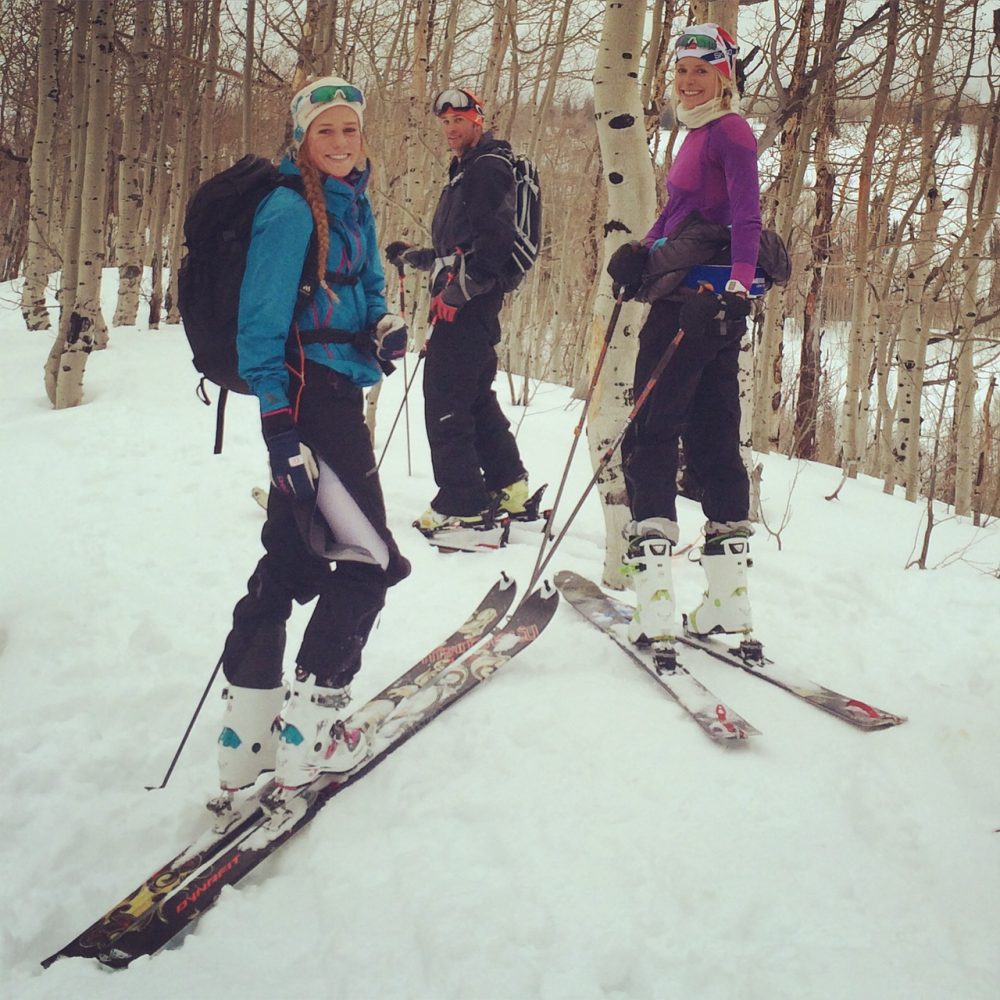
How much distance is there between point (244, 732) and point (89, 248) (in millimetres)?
6324

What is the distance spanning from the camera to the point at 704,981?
5.55ft

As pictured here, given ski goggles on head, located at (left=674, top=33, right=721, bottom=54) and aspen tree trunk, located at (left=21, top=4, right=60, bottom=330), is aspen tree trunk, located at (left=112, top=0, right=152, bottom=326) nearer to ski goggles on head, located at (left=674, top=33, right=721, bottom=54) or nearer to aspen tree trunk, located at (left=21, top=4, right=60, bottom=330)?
aspen tree trunk, located at (left=21, top=4, right=60, bottom=330)

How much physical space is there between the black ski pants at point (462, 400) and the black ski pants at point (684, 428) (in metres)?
1.36

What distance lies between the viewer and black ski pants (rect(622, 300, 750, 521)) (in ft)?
9.46

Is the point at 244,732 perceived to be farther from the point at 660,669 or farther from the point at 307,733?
the point at 660,669

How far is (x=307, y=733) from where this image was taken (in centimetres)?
225

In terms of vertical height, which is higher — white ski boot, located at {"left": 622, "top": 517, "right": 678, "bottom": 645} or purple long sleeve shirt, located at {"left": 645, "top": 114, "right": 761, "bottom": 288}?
purple long sleeve shirt, located at {"left": 645, "top": 114, "right": 761, "bottom": 288}

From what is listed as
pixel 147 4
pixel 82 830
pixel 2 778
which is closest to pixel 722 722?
pixel 82 830

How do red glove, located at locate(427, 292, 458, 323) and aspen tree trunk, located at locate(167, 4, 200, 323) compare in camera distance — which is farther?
aspen tree trunk, located at locate(167, 4, 200, 323)

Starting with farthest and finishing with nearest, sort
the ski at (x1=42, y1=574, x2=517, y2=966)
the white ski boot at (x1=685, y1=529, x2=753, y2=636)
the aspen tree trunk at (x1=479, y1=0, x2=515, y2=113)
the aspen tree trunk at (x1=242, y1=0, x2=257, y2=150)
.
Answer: the aspen tree trunk at (x1=479, y1=0, x2=515, y2=113), the aspen tree trunk at (x1=242, y1=0, x2=257, y2=150), the white ski boot at (x1=685, y1=529, x2=753, y2=636), the ski at (x1=42, y1=574, x2=517, y2=966)

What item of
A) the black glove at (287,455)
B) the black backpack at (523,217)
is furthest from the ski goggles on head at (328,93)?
the black backpack at (523,217)

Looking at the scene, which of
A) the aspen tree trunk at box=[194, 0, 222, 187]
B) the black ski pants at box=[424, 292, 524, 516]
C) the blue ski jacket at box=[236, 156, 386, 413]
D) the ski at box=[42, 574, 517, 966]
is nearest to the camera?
the ski at box=[42, 574, 517, 966]

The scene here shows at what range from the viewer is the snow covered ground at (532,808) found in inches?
70.2

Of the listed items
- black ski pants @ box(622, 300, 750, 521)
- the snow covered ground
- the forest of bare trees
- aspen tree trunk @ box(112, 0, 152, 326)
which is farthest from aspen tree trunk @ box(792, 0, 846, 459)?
aspen tree trunk @ box(112, 0, 152, 326)
